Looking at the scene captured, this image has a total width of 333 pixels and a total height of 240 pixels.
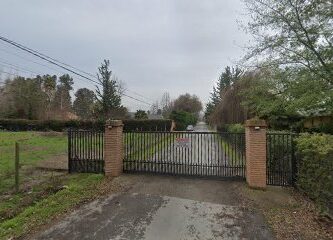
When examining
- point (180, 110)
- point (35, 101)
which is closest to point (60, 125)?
point (35, 101)

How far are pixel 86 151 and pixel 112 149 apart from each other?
1246 mm

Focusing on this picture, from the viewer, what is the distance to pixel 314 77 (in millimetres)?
11477

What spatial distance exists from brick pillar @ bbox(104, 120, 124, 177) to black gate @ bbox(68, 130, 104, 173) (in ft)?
1.73

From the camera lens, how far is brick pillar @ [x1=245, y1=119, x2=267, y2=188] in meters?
9.09

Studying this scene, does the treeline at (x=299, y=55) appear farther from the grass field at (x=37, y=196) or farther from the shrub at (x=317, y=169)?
the grass field at (x=37, y=196)

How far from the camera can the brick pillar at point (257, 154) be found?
9086mm

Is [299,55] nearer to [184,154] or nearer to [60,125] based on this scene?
[184,154]

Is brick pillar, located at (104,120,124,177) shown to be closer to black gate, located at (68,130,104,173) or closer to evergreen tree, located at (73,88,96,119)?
black gate, located at (68,130,104,173)

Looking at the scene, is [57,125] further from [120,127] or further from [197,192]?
[197,192]

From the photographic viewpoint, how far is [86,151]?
11.2 metres

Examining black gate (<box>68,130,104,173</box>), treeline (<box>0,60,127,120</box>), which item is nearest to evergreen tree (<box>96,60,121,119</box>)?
treeline (<box>0,60,127,120</box>)

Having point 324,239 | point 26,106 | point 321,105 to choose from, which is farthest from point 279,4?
point 26,106

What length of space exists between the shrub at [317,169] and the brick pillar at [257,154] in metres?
0.95

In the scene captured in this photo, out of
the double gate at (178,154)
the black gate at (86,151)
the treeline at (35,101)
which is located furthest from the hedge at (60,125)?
the black gate at (86,151)
